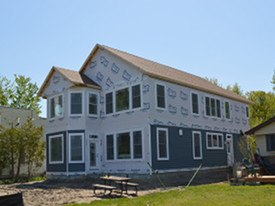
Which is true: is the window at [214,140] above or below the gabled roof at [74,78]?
below

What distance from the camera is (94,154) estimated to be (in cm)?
2048

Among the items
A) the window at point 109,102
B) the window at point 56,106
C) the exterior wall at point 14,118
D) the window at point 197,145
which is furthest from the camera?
the exterior wall at point 14,118

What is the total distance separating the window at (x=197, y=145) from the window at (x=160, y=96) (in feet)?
12.0

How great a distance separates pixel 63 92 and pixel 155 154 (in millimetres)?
7590

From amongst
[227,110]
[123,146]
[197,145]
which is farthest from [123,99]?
[227,110]

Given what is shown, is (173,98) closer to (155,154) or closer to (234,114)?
(155,154)

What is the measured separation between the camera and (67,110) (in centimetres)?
2048

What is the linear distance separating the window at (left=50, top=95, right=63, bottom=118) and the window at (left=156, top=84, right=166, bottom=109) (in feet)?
21.9

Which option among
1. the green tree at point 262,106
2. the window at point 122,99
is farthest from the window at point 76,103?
the green tree at point 262,106

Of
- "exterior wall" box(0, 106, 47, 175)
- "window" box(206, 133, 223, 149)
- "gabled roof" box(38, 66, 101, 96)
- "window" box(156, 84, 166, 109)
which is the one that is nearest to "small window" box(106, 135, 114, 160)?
"gabled roof" box(38, 66, 101, 96)

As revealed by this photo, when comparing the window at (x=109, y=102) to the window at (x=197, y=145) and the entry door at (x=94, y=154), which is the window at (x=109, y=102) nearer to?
the entry door at (x=94, y=154)

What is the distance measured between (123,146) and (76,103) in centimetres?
422

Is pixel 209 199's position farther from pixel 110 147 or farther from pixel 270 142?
pixel 270 142

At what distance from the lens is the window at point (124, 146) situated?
723 inches
